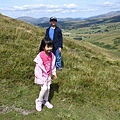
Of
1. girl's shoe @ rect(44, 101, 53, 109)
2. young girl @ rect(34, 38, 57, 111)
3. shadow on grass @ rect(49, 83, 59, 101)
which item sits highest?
young girl @ rect(34, 38, 57, 111)

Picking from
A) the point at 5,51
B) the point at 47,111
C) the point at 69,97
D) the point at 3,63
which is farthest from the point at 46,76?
the point at 5,51

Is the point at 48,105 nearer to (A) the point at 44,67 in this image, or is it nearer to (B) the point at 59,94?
(B) the point at 59,94

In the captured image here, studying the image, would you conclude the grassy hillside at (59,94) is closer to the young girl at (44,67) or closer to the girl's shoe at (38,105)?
the girl's shoe at (38,105)

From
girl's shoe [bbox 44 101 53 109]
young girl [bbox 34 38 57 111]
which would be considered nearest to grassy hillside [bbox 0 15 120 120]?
girl's shoe [bbox 44 101 53 109]

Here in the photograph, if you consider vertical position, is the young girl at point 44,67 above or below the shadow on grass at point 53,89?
above

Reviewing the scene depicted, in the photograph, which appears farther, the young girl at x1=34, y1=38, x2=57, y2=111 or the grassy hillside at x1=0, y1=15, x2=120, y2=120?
the grassy hillside at x1=0, y1=15, x2=120, y2=120

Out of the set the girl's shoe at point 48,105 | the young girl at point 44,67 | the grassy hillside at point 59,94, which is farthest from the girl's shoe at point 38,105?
the girl's shoe at point 48,105

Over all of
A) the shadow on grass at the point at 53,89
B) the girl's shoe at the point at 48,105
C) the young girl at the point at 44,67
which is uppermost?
the young girl at the point at 44,67

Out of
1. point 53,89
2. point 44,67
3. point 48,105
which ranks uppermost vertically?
point 44,67

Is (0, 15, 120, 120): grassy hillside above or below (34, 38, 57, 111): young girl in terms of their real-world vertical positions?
below

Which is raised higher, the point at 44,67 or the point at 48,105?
the point at 44,67

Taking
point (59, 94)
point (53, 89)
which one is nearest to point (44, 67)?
point (59, 94)

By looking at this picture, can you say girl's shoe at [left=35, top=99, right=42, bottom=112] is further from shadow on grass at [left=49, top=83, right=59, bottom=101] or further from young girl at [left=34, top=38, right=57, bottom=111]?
shadow on grass at [left=49, top=83, right=59, bottom=101]

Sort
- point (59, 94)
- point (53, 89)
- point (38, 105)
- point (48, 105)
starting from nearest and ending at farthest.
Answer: point (38, 105), point (48, 105), point (59, 94), point (53, 89)
